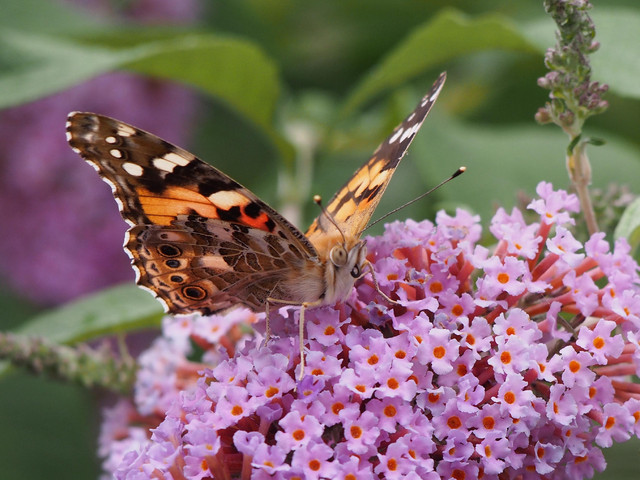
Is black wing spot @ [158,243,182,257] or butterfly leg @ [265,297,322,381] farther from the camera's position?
black wing spot @ [158,243,182,257]

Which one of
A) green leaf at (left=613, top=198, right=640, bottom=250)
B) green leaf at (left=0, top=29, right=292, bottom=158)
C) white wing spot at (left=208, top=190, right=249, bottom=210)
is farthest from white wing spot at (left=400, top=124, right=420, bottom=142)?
green leaf at (left=0, top=29, right=292, bottom=158)

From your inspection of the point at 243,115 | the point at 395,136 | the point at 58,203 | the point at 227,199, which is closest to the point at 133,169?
the point at 227,199

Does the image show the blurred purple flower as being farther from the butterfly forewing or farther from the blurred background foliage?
the butterfly forewing

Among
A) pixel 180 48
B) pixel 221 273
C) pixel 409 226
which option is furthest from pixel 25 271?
pixel 409 226

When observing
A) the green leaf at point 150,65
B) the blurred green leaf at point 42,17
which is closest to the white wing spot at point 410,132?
the green leaf at point 150,65

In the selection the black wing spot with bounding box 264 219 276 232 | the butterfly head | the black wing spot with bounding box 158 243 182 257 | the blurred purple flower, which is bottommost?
the blurred purple flower

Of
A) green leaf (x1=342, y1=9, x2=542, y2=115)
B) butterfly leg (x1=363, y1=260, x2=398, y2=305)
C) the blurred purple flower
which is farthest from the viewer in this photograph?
the blurred purple flower
